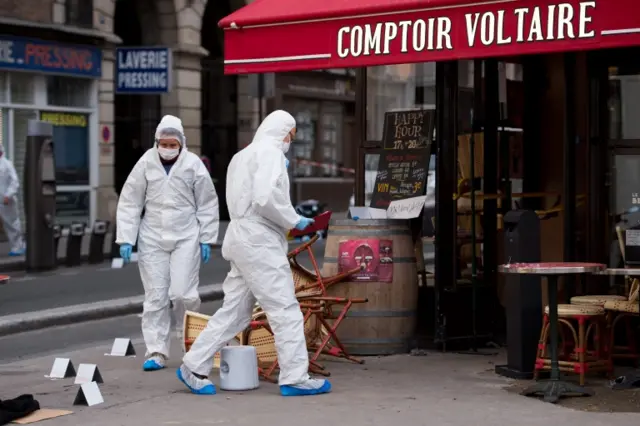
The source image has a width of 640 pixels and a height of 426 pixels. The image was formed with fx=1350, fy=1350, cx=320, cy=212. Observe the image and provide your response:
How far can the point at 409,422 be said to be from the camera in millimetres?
7453

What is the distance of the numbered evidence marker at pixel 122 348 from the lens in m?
10.5

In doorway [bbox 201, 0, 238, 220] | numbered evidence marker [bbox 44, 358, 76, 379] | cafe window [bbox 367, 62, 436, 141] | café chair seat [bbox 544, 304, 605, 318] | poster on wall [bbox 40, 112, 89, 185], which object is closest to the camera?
café chair seat [bbox 544, 304, 605, 318]

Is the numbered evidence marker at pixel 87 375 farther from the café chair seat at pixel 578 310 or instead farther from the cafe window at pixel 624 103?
the cafe window at pixel 624 103

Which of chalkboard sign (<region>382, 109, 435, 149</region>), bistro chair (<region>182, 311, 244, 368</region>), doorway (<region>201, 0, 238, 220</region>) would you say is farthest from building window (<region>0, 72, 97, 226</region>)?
bistro chair (<region>182, 311, 244, 368</region>)

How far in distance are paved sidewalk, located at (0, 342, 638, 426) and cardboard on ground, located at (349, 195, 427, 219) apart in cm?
113

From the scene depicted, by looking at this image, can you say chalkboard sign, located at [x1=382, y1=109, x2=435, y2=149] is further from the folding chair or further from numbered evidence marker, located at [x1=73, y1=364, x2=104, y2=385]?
numbered evidence marker, located at [x1=73, y1=364, x2=104, y2=385]

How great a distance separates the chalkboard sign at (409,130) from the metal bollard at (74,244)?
940 cm

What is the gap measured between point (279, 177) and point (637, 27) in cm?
231

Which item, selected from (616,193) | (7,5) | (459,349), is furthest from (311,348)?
(7,5)

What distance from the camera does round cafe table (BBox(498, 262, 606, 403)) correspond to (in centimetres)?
791

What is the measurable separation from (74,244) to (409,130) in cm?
984

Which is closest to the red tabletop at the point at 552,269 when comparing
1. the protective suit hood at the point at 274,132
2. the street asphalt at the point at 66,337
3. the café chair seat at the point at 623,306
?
the café chair seat at the point at 623,306

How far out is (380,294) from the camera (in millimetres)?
9898

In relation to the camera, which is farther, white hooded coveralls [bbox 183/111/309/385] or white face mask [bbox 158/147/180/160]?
white face mask [bbox 158/147/180/160]
